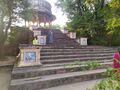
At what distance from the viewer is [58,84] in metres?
5.00

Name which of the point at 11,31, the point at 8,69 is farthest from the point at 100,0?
the point at 8,69

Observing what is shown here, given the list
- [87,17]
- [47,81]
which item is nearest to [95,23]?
[87,17]

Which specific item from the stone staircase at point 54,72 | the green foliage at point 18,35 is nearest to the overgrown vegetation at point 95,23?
the green foliage at point 18,35

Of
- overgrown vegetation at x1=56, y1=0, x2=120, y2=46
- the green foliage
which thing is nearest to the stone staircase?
the green foliage

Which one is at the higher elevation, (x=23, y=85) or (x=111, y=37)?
(x=111, y=37)

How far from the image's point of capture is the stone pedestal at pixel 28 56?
5.76 meters

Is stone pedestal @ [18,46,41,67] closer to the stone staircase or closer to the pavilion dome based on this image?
the stone staircase

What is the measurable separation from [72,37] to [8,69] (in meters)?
6.82

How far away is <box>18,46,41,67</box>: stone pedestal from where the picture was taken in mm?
5758

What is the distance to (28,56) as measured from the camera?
5.84 meters

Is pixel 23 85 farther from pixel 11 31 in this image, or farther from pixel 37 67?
pixel 11 31

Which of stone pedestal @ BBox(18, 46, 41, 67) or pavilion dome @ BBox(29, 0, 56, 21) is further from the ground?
pavilion dome @ BBox(29, 0, 56, 21)

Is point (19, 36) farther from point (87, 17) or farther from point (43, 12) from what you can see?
point (43, 12)

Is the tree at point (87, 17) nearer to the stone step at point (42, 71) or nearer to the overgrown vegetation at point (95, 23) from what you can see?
the overgrown vegetation at point (95, 23)
